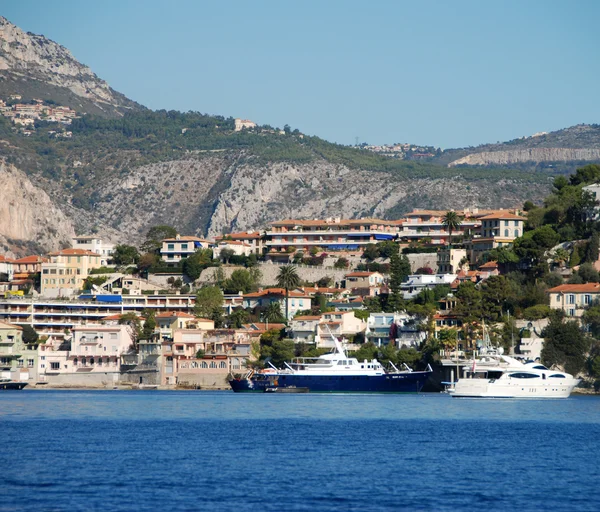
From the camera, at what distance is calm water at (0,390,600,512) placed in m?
40.2

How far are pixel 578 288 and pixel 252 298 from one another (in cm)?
3542

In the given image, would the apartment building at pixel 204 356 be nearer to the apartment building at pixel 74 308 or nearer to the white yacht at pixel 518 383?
the apartment building at pixel 74 308

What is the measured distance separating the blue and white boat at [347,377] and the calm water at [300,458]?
20.4 meters

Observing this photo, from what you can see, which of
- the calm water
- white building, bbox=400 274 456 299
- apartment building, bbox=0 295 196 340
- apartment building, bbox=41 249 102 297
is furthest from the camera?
apartment building, bbox=41 249 102 297

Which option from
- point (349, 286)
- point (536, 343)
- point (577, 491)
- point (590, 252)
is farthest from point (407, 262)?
point (577, 491)

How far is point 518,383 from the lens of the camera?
295ft

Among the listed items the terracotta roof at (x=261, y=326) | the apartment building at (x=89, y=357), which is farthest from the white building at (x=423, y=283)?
the apartment building at (x=89, y=357)

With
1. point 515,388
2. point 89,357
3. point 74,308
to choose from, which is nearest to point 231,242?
point 74,308

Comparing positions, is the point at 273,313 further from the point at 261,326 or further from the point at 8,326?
the point at 8,326

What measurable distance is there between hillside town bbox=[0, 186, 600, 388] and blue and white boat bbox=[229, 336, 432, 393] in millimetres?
3933

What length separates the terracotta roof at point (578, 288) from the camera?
10962 centimetres

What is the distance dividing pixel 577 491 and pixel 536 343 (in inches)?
2453

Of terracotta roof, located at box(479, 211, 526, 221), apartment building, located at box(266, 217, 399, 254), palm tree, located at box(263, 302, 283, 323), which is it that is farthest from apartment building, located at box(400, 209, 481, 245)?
palm tree, located at box(263, 302, 283, 323)

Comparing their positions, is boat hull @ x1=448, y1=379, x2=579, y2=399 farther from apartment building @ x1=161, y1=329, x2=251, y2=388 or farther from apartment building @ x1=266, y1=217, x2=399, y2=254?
apartment building @ x1=266, y1=217, x2=399, y2=254
